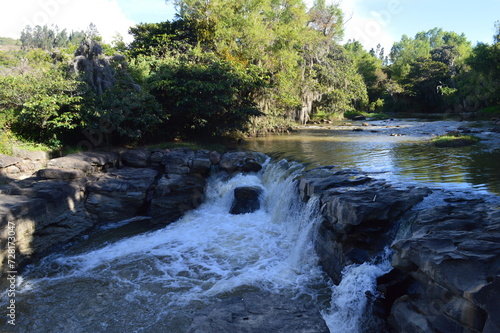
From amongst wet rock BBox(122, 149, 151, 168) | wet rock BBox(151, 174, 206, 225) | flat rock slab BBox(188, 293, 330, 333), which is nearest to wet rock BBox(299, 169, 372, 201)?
flat rock slab BBox(188, 293, 330, 333)

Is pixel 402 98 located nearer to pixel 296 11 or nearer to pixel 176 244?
pixel 296 11

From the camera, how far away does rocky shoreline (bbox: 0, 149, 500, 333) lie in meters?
3.84

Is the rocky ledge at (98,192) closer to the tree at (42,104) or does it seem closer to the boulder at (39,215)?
the boulder at (39,215)

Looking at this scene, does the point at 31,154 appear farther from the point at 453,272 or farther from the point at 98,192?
the point at 453,272

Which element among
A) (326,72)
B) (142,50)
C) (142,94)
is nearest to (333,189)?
(142,94)

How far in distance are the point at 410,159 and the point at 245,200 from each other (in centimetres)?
613

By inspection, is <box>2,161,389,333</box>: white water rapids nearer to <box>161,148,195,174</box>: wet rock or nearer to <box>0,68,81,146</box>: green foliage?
<box>161,148,195,174</box>: wet rock

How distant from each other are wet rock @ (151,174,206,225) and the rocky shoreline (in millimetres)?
36

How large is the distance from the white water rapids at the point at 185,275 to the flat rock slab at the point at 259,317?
3.53 ft

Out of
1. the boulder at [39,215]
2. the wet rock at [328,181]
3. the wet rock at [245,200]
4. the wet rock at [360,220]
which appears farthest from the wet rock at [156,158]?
the wet rock at [360,220]

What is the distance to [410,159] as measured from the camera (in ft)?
38.2

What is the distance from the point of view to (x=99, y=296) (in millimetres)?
6660

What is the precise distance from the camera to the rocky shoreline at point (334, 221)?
12.6ft

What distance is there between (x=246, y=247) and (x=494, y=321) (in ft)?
20.1
